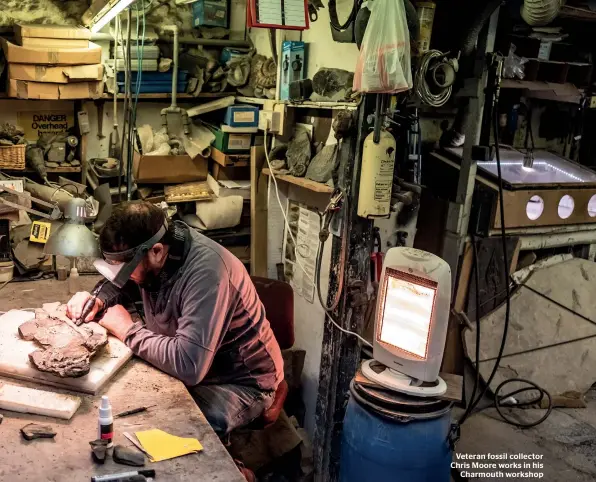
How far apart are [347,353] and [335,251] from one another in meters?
0.58

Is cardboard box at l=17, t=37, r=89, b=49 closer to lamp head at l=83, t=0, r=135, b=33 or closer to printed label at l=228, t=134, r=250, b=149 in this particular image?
lamp head at l=83, t=0, r=135, b=33

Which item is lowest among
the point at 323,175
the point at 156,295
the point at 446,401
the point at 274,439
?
the point at 274,439

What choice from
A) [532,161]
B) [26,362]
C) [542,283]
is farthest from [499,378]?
[26,362]

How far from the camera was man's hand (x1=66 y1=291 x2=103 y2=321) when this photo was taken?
2646mm

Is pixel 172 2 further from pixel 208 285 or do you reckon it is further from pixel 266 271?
pixel 208 285

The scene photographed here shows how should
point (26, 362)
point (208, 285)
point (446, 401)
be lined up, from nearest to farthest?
point (26, 362) < point (208, 285) < point (446, 401)

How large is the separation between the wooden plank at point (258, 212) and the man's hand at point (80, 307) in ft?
5.98

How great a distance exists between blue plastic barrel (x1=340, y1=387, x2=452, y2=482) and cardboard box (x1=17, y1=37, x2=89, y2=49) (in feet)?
9.42

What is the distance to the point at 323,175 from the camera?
364 cm

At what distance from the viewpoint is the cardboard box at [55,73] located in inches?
157

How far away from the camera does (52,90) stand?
4102mm

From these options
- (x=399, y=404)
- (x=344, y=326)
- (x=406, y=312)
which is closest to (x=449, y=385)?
(x=399, y=404)

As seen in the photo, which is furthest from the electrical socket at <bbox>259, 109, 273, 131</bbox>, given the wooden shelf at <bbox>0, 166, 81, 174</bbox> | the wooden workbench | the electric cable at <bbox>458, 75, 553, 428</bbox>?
the wooden workbench

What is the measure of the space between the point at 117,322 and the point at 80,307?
0.65 ft
